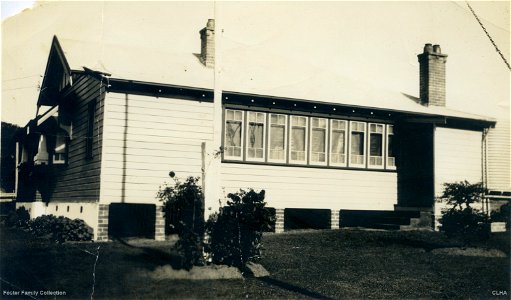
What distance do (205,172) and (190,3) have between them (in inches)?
392

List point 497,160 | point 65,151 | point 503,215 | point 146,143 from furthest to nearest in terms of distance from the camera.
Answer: point 497,160 → point 65,151 → point 503,215 → point 146,143

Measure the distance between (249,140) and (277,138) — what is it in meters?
1.05

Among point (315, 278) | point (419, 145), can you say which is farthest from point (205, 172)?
point (419, 145)

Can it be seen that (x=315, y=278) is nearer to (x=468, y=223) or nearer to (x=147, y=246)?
(x=147, y=246)

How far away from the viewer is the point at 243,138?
1619cm

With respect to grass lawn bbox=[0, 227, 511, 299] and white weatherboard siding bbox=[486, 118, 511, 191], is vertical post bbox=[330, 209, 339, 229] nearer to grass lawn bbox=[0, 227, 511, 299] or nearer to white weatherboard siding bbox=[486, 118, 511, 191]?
grass lawn bbox=[0, 227, 511, 299]

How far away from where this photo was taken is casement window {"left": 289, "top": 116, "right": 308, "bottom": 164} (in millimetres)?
16891

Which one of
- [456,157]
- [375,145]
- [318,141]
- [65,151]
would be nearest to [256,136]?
[318,141]

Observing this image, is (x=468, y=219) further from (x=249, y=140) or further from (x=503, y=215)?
(x=249, y=140)

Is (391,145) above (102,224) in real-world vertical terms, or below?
above

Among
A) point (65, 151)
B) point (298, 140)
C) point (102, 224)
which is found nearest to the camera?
point (102, 224)

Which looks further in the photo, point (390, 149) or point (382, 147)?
point (390, 149)

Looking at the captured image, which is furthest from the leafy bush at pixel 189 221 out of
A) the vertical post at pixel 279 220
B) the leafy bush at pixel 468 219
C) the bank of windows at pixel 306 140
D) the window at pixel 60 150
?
the window at pixel 60 150

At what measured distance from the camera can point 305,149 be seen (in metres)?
17.0
